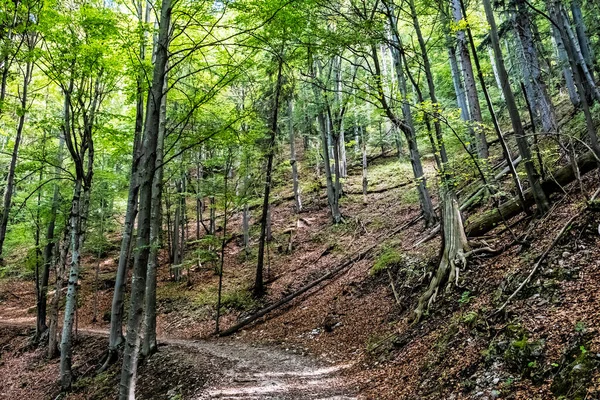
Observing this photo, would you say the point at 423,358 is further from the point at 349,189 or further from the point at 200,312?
the point at 349,189

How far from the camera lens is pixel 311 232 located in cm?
1755

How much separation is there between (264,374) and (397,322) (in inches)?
114

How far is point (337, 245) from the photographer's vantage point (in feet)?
49.3

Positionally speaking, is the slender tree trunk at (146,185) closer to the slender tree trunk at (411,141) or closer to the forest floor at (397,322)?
the forest floor at (397,322)

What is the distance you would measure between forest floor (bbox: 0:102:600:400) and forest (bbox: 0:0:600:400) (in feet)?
0.13

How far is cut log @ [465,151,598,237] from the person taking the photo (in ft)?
22.8

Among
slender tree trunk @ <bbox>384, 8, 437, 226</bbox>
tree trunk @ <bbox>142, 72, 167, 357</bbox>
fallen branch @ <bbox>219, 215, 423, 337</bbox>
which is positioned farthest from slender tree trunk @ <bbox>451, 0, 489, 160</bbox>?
tree trunk @ <bbox>142, 72, 167, 357</bbox>

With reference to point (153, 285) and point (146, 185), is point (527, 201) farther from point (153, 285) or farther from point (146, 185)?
point (153, 285)

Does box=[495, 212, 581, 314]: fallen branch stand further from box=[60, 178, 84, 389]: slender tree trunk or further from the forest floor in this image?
box=[60, 178, 84, 389]: slender tree trunk

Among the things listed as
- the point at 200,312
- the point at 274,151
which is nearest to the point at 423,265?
the point at 274,151

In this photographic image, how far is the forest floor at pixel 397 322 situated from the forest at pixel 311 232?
0.04m

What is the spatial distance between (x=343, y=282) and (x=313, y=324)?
6.07ft

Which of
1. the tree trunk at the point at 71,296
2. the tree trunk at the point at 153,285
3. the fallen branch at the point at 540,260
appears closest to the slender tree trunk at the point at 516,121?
the fallen branch at the point at 540,260

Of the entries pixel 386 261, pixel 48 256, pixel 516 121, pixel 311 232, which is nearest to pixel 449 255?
pixel 516 121
